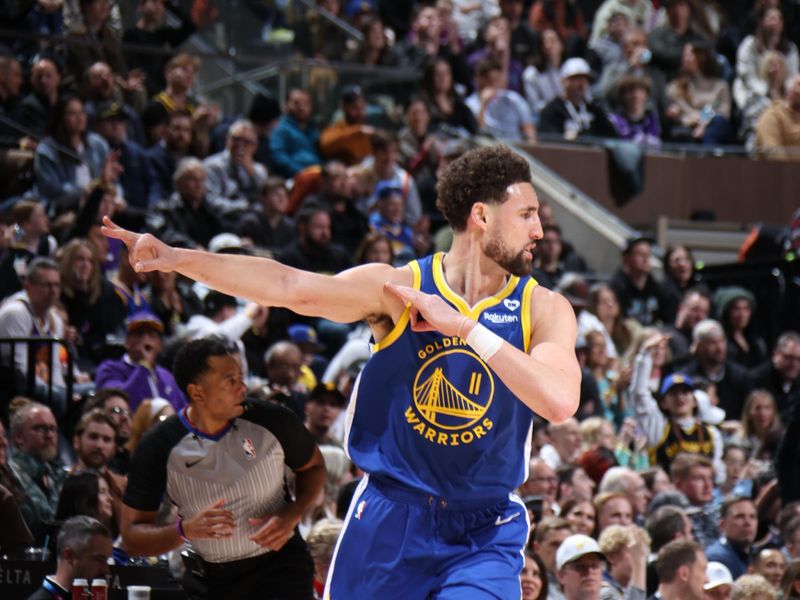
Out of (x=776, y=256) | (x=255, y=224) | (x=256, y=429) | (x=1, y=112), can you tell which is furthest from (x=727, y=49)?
(x=256, y=429)

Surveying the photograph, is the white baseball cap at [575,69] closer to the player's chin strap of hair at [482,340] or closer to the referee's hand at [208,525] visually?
the referee's hand at [208,525]

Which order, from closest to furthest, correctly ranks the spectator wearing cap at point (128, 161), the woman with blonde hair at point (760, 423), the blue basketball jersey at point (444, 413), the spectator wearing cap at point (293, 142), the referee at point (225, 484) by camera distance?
the blue basketball jersey at point (444, 413) < the referee at point (225, 484) < the woman with blonde hair at point (760, 423) < the spectator wearing cap at point (128, 161) < the spectator wearing cap at point (293, 142)

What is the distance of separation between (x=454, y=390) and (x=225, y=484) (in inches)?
60.3

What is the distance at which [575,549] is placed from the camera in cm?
802

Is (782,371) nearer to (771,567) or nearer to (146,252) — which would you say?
(771,567)

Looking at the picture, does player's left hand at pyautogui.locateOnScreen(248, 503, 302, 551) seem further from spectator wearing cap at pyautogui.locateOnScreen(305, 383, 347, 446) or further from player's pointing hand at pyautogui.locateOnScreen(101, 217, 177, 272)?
spectator wearing cap at pyautogui.locateOnScreen(305, 383, 347, 446)

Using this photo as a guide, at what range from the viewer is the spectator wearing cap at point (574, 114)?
682 inches

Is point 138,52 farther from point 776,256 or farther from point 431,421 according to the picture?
point 431,421

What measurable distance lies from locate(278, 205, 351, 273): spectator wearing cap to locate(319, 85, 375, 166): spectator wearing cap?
2191mm

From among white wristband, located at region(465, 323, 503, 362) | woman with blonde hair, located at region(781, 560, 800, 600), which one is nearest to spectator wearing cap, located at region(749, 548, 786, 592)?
woman with blonde hair, located at region(781, 560, 800, 600)

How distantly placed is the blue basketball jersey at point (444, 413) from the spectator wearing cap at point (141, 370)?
4988 millimetres

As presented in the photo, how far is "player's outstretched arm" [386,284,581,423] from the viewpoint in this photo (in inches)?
188

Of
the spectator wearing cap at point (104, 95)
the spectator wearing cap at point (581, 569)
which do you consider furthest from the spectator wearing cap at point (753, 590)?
the spectator wearing cap at point (104, 95)

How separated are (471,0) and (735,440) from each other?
371 inches
